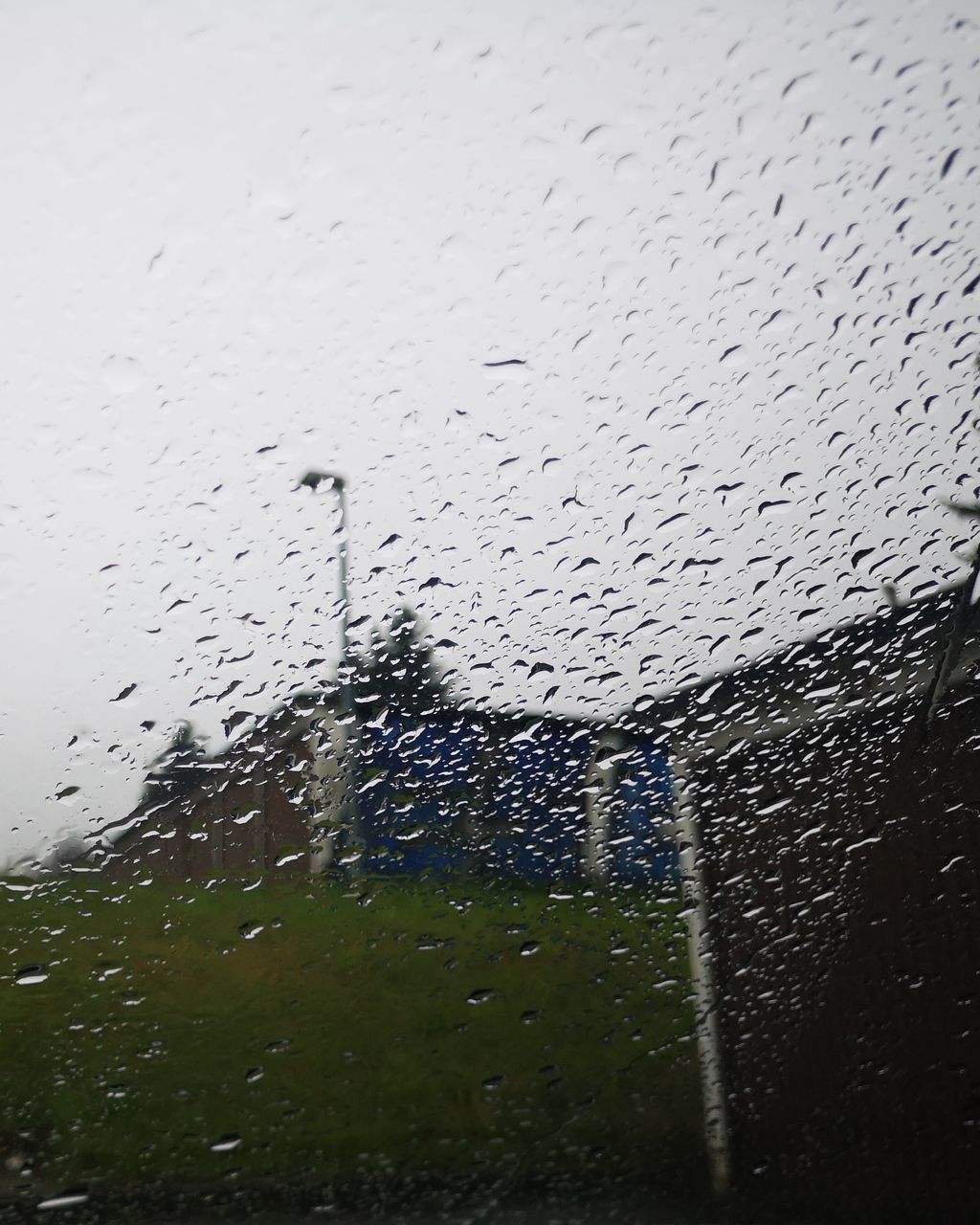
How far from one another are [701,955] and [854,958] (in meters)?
0.50

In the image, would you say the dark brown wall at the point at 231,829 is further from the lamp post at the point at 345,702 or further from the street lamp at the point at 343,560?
the street lamp at the point at 343,560

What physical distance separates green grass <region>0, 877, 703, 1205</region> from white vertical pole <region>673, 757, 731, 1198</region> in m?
0.04

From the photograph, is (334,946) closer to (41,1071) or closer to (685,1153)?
(41,1071)

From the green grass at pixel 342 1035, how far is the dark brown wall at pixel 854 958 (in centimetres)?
21

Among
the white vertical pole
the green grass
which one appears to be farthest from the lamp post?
the white vertical pole

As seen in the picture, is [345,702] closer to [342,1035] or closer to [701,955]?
[342,1035]

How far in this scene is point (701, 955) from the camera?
2574mm

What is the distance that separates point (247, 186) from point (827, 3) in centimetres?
123

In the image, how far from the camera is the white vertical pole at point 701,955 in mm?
2557

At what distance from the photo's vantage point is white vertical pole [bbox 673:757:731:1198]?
2557 millimetres

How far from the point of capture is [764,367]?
2346 mm

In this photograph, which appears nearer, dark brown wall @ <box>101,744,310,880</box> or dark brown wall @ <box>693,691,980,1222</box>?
dark brown wall @ <box>101,744,310,880</box>

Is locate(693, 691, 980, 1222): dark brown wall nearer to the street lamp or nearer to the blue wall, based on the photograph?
the blue wall

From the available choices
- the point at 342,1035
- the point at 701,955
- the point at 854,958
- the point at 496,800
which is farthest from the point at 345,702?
the point at 854,958
